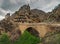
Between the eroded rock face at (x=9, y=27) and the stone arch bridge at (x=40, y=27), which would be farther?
the eroded rock face at (x=9, y=27)

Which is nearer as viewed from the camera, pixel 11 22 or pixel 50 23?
pixel 50 23

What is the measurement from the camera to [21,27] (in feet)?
294

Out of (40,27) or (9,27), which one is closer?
(40,27)

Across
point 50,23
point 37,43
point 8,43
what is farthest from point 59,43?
point 50,23

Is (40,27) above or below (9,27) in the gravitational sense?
below

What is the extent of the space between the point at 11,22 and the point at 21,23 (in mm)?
5736

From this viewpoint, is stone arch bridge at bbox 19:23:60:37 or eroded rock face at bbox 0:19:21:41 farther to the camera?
eroded rock face at bbox 0:19:21:41

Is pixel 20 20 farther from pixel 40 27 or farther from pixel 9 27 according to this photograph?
pixel 40 27

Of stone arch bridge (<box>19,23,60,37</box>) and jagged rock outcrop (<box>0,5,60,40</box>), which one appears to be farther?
jagged rock outcrop (<box>0,5,60,40</box>)

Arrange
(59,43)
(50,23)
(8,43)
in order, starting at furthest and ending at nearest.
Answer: (50,23)
(8,43)
(59,43)

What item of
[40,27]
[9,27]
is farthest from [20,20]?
[40,27]

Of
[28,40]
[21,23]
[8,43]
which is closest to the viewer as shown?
[28,40]

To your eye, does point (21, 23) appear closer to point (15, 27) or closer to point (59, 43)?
point (15, 27)

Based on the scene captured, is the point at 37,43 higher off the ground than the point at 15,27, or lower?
lower
